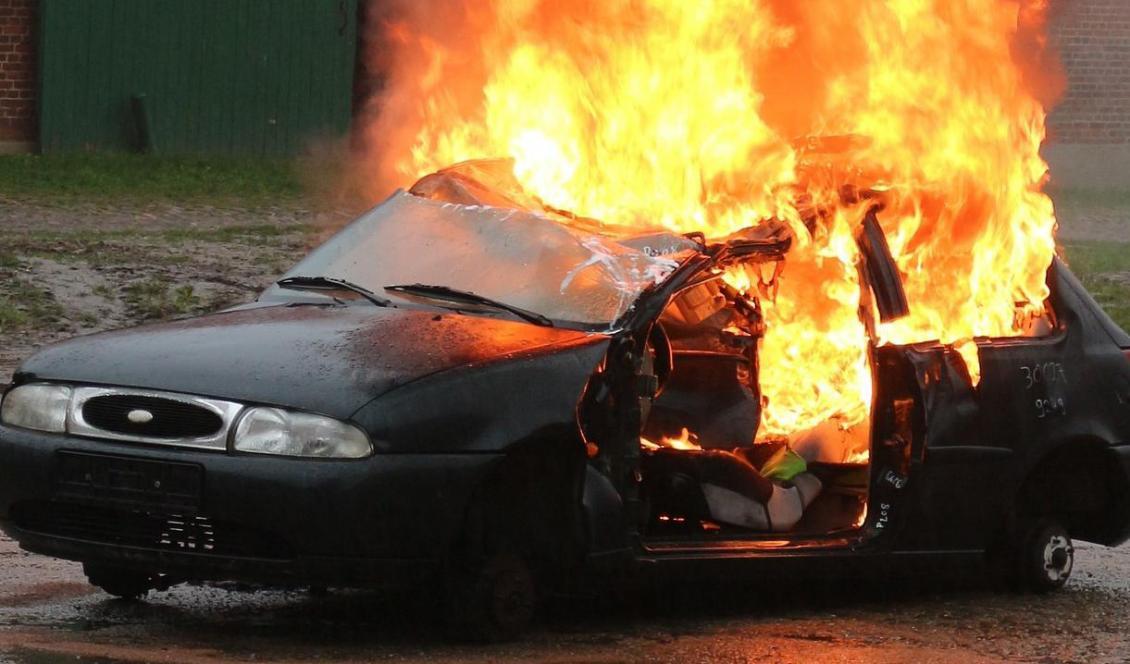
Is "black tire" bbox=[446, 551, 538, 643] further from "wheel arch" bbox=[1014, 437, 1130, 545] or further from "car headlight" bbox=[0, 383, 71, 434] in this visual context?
"wheel arch" bbox=[1014, 437, 1130, 545]

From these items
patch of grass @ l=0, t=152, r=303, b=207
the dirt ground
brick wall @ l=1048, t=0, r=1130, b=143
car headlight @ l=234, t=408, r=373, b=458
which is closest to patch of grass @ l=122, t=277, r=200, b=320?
patch of grass @ l=0, t=152, r=303, b=207

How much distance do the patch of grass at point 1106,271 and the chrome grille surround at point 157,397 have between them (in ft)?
41.6

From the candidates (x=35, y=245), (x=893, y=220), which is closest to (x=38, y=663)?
(x=893, y=220)

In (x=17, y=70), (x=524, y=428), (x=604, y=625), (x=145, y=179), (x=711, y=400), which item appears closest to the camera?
→ (x=524, y=428)

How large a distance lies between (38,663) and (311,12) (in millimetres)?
17721

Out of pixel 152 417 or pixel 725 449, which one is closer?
pixel 152 417

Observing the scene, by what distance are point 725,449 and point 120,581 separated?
2.28 m

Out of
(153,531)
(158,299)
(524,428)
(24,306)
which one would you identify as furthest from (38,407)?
(158,299)

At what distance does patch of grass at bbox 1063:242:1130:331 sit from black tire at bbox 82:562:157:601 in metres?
12.0

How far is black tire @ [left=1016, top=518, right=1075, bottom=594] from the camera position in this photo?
8.46 m

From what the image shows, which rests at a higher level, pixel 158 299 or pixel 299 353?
pixel 299 353

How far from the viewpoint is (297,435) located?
21.2 ft

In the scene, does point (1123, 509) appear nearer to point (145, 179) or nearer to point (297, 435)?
point (297, 435)

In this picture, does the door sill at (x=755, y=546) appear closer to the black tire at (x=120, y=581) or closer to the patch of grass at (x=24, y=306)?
the black tire at (x=120, y=581)
